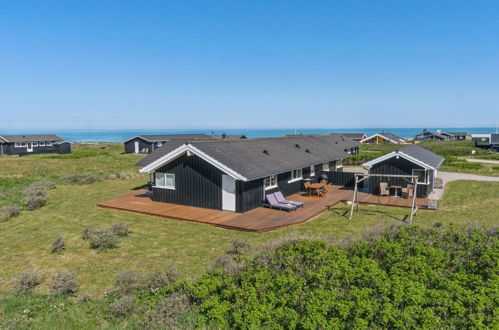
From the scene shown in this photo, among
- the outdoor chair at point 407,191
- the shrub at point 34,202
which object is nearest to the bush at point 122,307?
the shrub at point 34,202

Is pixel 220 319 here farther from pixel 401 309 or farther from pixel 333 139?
pixel 333 139

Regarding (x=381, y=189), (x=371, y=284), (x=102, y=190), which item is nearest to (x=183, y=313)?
(x=371, y=284)

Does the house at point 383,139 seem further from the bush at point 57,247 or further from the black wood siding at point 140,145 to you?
the bush at point 57,247

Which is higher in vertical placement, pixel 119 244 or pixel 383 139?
pixel 383 139

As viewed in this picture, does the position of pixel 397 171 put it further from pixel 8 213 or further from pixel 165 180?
pixel 8 213

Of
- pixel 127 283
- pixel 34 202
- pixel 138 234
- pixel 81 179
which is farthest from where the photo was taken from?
pixel 81 179

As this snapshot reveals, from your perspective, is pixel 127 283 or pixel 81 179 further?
pixel 81 179

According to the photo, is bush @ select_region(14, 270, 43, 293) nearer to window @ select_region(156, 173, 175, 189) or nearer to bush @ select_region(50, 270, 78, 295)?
bush @ select_region(50, 270, 78, 295)

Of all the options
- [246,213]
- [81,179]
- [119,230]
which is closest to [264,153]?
[246,213]
